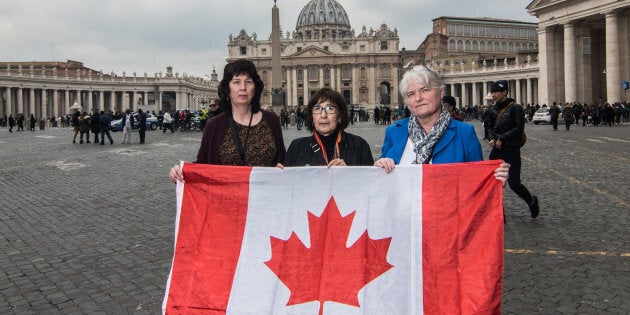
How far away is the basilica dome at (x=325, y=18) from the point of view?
12131cm

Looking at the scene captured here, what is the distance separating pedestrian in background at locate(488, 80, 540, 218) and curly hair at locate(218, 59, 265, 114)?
3.61m

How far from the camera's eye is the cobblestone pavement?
14.3ft

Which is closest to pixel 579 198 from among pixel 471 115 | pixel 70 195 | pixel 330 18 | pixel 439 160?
pixel 439 160

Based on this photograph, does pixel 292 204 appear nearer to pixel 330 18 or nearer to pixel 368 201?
pixel 368 201

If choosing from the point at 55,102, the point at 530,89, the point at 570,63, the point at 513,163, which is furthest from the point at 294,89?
the point at 513,163

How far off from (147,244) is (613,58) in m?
36.0

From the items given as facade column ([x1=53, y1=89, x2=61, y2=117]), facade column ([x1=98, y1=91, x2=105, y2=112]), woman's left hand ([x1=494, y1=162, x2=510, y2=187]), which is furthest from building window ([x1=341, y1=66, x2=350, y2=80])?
woman's left hand ([x1=494, y1=162, x2=510, y2=187])

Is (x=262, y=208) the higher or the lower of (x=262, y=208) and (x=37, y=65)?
the lower

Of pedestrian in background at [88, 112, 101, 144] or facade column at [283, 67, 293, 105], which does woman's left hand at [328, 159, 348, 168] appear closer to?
pedestrian in background at [88, 112, 101, 144]

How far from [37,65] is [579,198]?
102m

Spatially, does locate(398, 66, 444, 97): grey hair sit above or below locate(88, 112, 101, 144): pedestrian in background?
below

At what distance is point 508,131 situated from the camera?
6789 millimetres

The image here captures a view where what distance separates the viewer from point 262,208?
363 cm

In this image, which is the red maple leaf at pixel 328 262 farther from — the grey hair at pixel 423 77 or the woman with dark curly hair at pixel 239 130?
the grey hair at pixel 423 77
